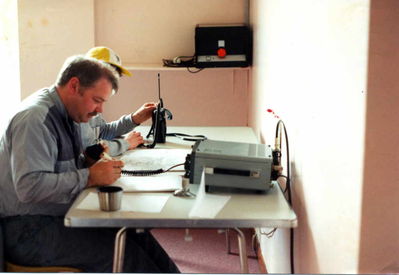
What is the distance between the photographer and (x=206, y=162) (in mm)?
1881

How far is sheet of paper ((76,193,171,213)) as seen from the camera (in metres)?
1.71

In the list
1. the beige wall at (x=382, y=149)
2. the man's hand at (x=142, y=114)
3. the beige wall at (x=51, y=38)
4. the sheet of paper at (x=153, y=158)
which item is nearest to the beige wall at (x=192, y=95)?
the beige wall at (x=51, y=38)

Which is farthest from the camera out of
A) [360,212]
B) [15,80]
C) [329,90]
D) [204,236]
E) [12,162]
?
→ [15,80]

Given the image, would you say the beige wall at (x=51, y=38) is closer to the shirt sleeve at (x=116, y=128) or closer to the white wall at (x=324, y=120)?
the shirt sleeve at (x=116, y=128)

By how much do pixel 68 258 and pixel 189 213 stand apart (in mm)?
462

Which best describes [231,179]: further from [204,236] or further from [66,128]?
[204,236]

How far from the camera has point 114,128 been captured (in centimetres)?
302

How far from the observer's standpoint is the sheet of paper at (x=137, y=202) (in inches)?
67.2

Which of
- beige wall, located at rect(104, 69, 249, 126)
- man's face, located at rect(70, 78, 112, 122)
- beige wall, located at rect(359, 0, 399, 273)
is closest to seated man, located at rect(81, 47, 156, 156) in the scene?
man's face, located at rect(70, 78, 112, 122)

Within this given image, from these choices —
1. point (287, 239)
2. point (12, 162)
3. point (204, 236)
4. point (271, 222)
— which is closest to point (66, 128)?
point (12, 162)

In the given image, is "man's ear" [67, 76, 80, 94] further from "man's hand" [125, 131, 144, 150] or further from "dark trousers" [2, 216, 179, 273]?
"man's hand" [125, 131, 144, 150]

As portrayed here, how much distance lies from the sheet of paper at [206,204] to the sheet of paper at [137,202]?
0.35 feet

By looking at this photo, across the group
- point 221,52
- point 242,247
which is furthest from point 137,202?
point 221,52

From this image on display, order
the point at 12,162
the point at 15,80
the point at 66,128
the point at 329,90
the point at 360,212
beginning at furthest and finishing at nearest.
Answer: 1. the point at 15,80
2. the point at 66,128
3. the point at 12,162
4. the point at 329,90
5. the point at 360,212
